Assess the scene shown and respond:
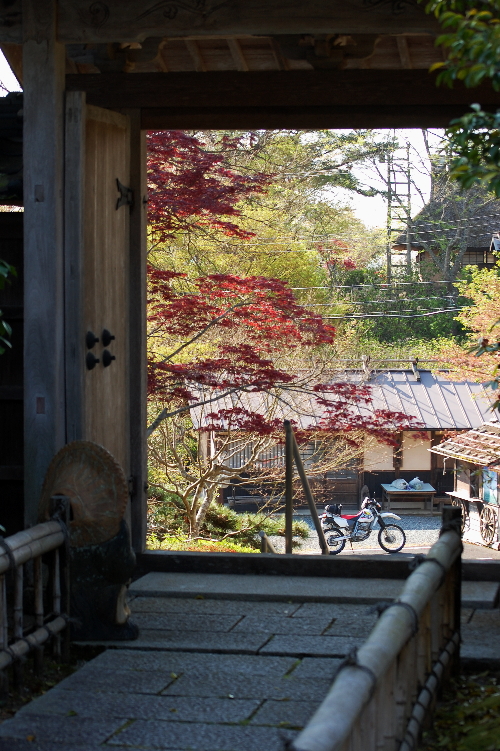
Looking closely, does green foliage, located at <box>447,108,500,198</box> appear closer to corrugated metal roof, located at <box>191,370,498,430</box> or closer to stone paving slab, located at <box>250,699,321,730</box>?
stone paving slab, located at <box>250,699,321,730</box>

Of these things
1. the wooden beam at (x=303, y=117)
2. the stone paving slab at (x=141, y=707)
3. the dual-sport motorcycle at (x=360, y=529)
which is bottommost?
the dual-sport motorcycle at (x=360, y=529)

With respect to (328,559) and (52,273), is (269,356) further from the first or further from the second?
(52,273)

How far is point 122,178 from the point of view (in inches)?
180

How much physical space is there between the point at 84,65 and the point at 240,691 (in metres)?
3.83

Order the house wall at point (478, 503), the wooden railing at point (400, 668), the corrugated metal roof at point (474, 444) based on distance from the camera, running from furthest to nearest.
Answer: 1. the house wall at point (478, 503)
2. the corrugated metal roof at point (474, 444)
3. the wooden railing at point (400, 668)

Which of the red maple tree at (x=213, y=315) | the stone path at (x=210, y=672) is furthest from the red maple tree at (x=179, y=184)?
the stone path at (x=210, y=672)

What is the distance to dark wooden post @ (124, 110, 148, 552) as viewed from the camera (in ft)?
15.8

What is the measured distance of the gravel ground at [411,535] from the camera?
48.8ft

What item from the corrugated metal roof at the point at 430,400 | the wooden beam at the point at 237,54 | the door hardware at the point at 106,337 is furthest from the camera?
the corrugated metal roof at the point at 430,400

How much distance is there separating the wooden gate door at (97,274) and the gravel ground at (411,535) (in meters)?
9.91

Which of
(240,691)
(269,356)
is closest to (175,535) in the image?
(269,356)

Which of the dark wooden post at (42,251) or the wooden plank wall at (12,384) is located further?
the wooden plank wall at (12,384)

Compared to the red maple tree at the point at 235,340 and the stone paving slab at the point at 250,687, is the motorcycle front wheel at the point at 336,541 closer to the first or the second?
the red maple tree at the point at 235,340

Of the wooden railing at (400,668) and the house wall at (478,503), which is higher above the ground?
the wooden railing at (400,668)
